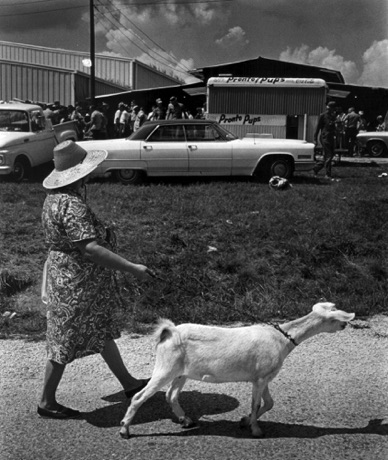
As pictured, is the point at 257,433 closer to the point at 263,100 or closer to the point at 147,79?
the point at 147,79

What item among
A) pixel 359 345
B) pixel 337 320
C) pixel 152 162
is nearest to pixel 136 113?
pixel 152 162

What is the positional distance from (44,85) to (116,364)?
39.8ft

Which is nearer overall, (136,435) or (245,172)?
(136,435)

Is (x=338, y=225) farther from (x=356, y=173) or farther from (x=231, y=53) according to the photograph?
(x=356, y=173)

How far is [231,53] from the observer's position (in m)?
7.33

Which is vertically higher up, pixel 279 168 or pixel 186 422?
pixel 279 168

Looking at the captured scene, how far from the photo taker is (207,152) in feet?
37.1

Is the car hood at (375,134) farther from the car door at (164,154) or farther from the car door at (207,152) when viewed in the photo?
the car door at (164,154)

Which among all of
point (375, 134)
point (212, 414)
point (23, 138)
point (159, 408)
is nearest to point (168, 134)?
point (23, 138)

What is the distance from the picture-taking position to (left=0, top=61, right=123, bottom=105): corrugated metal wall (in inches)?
502

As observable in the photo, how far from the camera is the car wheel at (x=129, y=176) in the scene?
36.1 ft

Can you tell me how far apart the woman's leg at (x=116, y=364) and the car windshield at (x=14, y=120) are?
9.07 metres

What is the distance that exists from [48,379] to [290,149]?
8.96 metres

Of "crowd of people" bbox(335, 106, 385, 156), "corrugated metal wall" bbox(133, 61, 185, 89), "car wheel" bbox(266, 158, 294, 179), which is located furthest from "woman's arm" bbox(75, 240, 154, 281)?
"crowd of people" bbox(335, 106, 385, 156)
